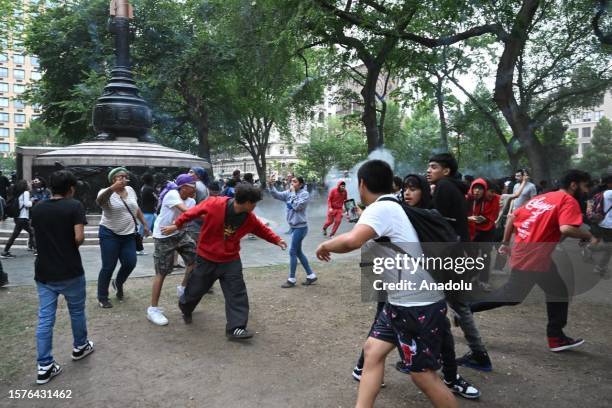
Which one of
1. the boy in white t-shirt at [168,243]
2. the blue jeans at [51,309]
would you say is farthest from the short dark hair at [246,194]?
the blue jeans at [51,309]

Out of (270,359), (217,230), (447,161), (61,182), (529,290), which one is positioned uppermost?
(447,161)

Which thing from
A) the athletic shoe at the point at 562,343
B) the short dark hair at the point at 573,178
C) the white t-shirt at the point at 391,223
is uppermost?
the short dark hair at the point at 573,178

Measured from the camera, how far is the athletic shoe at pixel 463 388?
11.3 feet

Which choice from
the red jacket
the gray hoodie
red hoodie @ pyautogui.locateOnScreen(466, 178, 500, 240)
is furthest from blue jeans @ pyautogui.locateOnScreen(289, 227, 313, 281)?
red hoodie @ pyautogui.locateOnScreen(466, 178, 500, 240)

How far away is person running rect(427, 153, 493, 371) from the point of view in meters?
3.85

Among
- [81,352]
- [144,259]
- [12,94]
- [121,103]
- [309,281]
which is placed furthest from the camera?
[12,94]

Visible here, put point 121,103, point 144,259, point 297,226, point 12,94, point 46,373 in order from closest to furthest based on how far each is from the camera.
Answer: point 46,373 < point 297,226 < point 144,259 < point 121,103 < point 12,94

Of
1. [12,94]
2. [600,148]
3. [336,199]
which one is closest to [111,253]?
[336,199]

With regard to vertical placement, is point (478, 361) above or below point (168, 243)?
below

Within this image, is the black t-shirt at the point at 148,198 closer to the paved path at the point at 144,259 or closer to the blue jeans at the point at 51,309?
the paved path at the point at 144,259

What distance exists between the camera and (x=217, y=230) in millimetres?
4703

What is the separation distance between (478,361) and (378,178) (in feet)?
7.24

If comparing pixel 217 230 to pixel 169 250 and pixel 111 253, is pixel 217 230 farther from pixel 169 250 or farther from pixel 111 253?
pixel 111 253

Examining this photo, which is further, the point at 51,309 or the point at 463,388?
the point at 51,309
